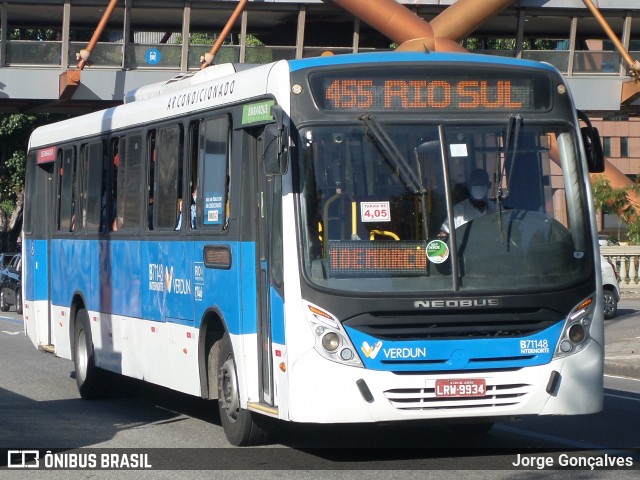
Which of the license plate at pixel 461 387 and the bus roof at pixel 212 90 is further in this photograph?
the bus roof at pixel 212 90

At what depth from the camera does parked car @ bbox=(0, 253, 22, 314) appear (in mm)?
36312

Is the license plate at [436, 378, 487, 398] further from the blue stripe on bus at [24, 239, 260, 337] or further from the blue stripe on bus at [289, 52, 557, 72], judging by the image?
the blue stripe on bus at [289, 52, 557, 72]

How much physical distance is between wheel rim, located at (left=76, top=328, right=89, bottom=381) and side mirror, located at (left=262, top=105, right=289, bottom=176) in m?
6.23

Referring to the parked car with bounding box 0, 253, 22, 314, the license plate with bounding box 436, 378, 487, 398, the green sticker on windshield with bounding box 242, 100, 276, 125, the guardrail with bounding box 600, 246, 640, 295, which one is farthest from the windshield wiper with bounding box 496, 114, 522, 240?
the guardrail with bounding box 600, 246, 640, 295

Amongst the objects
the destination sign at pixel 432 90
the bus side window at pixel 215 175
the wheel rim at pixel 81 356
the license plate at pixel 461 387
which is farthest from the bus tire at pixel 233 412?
the wheel rim at pixel 81 356

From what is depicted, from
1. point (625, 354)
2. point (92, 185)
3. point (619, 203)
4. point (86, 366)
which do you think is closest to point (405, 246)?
point (92, 185)

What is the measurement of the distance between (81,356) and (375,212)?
22.6 feet

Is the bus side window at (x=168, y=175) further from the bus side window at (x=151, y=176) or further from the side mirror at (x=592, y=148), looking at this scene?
the side mirror at (x=592, y=148)

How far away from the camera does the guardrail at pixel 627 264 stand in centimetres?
3838

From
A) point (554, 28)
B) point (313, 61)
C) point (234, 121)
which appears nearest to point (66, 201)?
point (234, 121)

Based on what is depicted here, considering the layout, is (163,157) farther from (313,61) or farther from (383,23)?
(383,23)

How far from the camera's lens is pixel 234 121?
1063 cm

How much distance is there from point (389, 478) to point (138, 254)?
502 centimetres

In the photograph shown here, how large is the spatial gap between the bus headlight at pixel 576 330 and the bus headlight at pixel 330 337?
1529mm
